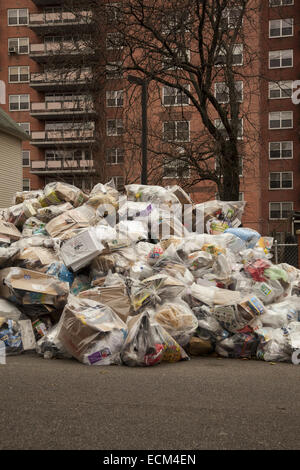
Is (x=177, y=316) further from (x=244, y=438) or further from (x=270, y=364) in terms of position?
(x=244, y=438)

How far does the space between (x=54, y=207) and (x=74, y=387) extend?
4021 mm

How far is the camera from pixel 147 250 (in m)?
6.32

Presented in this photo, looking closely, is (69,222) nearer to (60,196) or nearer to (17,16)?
(60,196)

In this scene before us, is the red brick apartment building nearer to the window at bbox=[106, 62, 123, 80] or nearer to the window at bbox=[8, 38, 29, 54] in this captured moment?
the window at bbox=[8, 38, 29, 54]

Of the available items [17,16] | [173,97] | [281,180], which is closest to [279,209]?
[281,180]

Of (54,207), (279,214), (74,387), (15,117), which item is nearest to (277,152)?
(279,214)

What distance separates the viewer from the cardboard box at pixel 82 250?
18.2 feet

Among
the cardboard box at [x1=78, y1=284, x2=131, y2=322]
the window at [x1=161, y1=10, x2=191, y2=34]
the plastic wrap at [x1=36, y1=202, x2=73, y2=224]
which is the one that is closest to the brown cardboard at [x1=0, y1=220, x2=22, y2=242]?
the plastic wrap at [x1=36, y1=202, x2=73, y2=224]

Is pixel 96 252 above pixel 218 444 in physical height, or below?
above

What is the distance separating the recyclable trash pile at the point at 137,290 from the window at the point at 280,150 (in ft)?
105

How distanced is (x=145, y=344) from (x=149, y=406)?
1.23 metres

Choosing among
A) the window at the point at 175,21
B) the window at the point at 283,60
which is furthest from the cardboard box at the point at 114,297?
A: the window at the point at 283,60

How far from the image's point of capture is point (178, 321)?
4.84 m

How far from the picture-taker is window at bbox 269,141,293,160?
37.1 metres
